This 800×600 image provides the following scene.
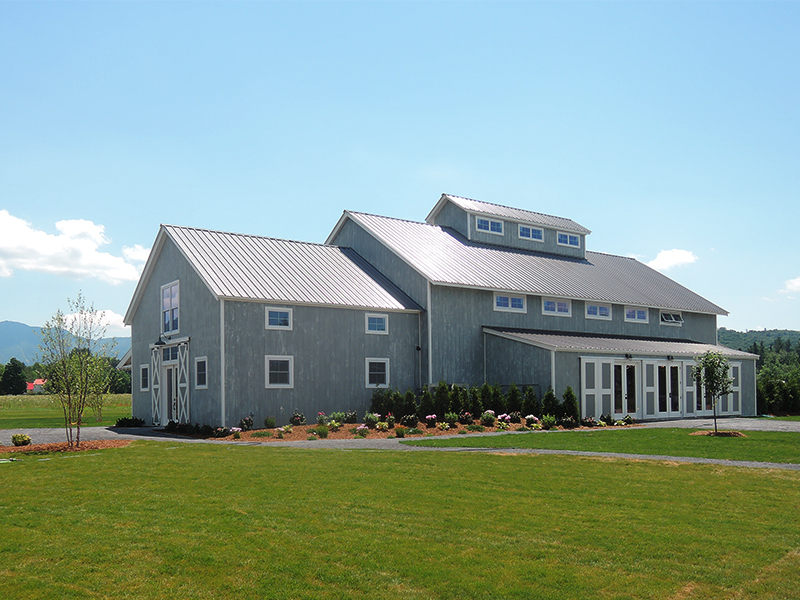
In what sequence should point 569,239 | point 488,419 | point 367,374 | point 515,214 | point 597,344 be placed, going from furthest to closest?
point 569,239 → point 515,214 → point 597,344 → point 367,374 → point 488,419

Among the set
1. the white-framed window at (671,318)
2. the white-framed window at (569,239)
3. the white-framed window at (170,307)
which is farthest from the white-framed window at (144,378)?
the white-framed window at (671,318)

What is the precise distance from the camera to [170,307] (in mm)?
30359

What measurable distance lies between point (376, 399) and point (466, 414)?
375 centimetres

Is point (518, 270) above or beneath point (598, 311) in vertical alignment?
above

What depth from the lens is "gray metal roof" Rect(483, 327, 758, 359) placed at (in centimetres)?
2944

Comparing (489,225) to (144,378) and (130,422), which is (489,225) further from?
(130,422)

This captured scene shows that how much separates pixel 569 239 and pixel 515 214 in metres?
4.44

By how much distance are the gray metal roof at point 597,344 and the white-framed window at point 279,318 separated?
9.62 meters

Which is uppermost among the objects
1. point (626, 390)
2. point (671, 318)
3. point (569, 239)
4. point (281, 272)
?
point (569, 239)

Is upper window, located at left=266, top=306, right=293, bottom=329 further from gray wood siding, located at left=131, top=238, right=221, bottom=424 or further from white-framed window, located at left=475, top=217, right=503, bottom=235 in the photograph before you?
white-framed window, located at left=475, top=217, right=503, bottom=235

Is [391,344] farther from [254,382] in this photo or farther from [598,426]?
[598,426]

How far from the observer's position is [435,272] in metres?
31.2

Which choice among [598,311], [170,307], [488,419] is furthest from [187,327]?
[598,311]

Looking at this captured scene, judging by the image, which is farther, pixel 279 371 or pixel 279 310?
pixel 279 310
